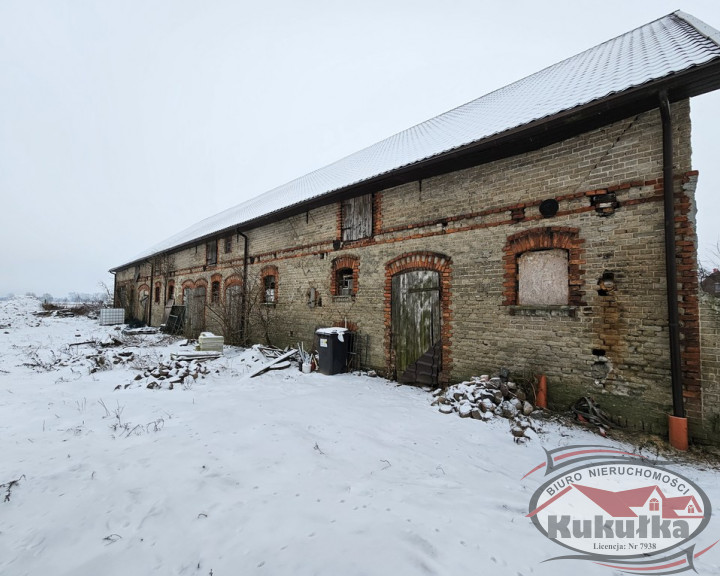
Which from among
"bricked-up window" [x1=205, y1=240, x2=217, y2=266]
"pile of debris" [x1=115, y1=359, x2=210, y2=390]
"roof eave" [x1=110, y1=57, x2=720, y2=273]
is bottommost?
"pile of debris" [x1=115, y1=359, x2=210, y2=390]

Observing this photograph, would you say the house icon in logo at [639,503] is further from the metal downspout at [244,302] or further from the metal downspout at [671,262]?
the metal downspout at [244,302]

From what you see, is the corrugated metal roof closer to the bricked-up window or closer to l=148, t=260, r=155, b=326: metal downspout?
the bricked-up window

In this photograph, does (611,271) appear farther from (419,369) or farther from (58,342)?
(58,342)

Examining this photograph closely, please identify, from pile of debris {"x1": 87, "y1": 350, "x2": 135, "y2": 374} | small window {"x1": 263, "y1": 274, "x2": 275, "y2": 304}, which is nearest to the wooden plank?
small window {"x1": 263, "y1": 274, "x2": 275, "y2": 304}

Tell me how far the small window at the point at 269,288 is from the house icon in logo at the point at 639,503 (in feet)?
30.4

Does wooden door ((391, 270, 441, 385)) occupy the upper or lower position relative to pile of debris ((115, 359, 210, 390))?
upper

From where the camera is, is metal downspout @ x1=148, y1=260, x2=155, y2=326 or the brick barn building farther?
metal downspout @ x1=148, y1=260, x2=155, y2=326

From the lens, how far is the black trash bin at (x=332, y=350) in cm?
725

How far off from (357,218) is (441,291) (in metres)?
3.09

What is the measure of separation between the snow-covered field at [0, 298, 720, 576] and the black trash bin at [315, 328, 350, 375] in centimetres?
195

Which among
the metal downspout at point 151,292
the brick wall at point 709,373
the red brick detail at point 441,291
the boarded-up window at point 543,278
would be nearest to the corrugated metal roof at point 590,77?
the red brick detail at point 441,291

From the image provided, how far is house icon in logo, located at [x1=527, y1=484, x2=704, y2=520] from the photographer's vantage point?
8.42 feet

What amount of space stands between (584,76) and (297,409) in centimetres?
823
